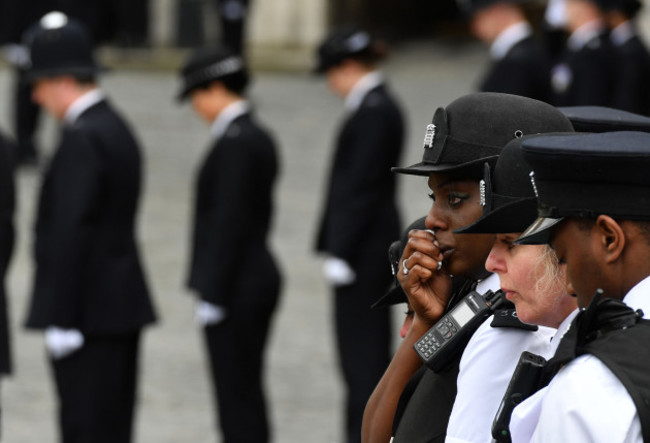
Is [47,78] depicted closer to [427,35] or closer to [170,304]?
[170,304]

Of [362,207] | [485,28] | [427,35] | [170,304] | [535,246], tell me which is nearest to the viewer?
[535,246]

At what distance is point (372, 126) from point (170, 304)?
245 centimetres

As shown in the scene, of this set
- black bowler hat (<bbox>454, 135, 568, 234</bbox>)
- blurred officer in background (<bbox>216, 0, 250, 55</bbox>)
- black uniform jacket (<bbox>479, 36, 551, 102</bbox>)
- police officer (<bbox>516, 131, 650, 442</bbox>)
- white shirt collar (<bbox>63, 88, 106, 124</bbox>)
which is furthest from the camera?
blurred officer in background (<bbox>216, 0, 250, 55</bbox>)

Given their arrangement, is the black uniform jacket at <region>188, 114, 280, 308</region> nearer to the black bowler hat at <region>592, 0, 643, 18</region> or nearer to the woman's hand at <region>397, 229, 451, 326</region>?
the black bowler hat at <region>592, 0, 643, 18</region>

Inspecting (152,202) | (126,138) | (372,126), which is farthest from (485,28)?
(152,202)

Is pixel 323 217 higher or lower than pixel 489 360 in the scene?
lower

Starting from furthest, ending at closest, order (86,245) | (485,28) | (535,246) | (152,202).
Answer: (152,202)
(485,28)
(86,245)
(535,246)

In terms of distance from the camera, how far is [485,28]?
707 centimetres

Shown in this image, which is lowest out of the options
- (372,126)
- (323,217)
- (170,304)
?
(170,304)

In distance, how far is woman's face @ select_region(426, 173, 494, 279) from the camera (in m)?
2.46

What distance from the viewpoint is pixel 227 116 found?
18.8ft

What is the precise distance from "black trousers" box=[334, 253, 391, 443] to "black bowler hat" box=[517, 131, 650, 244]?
3.97 meters

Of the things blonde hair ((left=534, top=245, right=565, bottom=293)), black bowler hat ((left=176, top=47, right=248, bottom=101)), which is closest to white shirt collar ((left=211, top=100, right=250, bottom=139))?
black bowler hat ((left=176, top=47, right=248, bottom=101))

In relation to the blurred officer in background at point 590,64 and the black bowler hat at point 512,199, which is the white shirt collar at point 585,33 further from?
the black bowler hat at point 512,199
